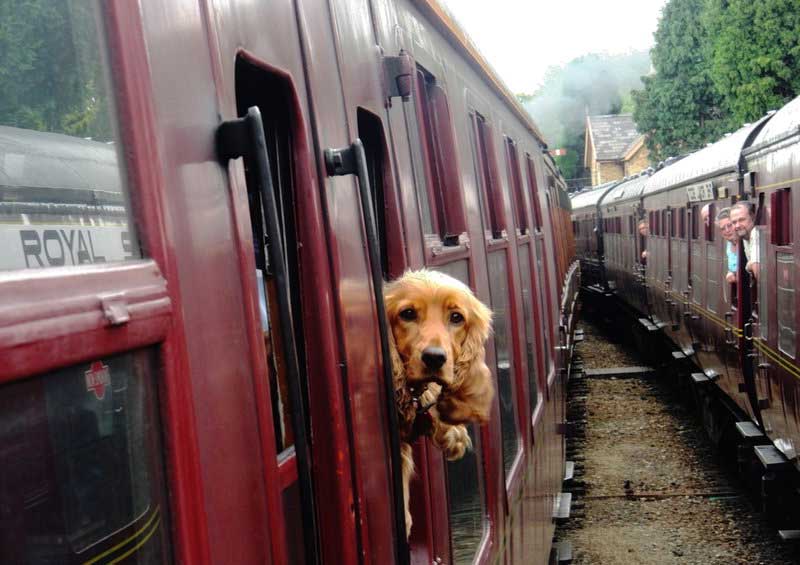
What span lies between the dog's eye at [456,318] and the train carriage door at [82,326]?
120 cm

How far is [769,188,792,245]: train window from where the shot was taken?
7398 millimetres

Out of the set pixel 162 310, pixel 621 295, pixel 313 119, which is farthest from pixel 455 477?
pixel 621 295

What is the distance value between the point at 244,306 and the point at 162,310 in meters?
0.32

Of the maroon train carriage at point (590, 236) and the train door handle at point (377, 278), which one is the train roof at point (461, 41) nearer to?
the train door handle at point (377, 278)

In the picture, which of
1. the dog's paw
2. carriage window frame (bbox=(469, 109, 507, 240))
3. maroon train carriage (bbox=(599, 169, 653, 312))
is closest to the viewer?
the dog's paw

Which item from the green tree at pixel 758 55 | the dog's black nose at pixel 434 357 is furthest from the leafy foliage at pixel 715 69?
the dog's black nose at pixel 434 357

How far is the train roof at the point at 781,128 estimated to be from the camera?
24.4 feet

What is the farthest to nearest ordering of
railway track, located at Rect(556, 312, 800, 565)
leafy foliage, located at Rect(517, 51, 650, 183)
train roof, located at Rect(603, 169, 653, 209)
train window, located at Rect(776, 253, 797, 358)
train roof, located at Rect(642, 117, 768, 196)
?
leafy foliage, located at Rect(517, 51, 650, 183) → train roof, located at Rect(603, 169, 653, 209) → train roof, located at Rect(642, 117, 768, 196) → railway track, located at Rect(556, 312, 800, 565) → train window, located at Rect(776, 253, 797, 358)

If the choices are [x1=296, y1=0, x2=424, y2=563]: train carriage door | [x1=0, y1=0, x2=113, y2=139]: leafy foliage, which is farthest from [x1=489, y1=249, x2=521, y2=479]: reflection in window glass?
[x1=0, y1=0, x2=113, y2=139]: leafy foliage

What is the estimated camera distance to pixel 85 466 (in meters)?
1.06

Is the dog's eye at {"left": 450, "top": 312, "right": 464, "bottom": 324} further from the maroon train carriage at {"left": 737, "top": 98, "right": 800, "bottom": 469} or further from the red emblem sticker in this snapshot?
the maroon train carriage at {"left": 737, "top": 98, "right": 800, "bottom": 469}

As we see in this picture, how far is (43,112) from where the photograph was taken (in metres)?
1.14

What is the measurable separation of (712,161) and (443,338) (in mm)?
9647

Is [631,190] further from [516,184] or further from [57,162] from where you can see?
[57,162]
